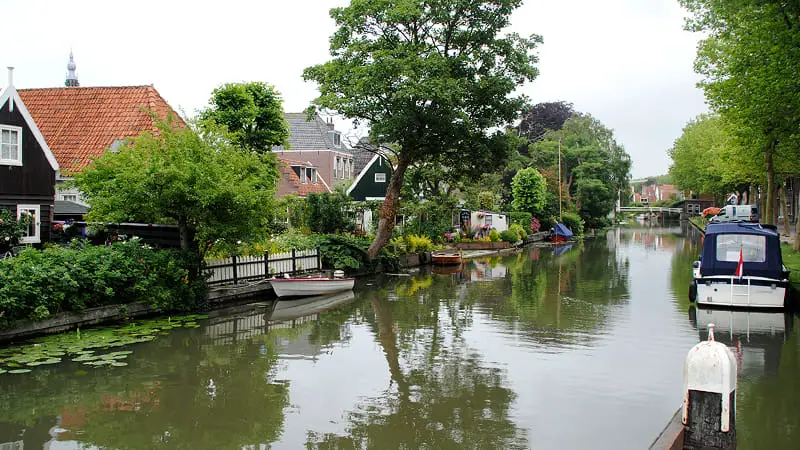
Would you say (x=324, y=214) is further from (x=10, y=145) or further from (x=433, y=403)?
(x=433, y=403)

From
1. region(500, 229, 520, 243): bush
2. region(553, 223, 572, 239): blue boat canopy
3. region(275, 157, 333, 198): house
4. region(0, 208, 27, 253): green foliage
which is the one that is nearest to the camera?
region(0, 208, 27, 253): green foliage

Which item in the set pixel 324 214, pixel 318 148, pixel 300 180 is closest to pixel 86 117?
pixel 324 214

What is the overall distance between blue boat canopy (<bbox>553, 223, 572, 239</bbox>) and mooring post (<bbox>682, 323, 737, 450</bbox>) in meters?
54.2

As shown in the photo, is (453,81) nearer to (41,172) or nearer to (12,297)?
(41,172)

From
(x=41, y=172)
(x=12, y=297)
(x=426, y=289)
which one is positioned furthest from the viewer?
(x=426, y=289)

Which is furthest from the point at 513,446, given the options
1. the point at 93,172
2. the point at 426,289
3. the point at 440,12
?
the point at 440,12

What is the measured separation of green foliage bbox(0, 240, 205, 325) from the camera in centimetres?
1382

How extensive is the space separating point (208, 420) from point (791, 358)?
36.9ft

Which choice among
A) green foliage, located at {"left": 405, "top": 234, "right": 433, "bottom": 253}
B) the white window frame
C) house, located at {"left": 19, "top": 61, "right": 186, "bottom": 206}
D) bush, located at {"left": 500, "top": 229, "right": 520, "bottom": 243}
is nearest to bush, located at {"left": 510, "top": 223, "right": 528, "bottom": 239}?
bush, located at {"left": 500, "top": 229, "right": 520, "bottom": 243}

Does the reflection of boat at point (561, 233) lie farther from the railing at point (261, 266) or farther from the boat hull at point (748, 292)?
the boat hull at point (748, 292)

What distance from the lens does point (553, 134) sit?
74.9m

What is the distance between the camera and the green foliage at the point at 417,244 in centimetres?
3572

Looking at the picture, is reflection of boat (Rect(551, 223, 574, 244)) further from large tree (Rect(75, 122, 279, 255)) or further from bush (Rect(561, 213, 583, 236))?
large tree (Rect(75, 122, 279, 255))

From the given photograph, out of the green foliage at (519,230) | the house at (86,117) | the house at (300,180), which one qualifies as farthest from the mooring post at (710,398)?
the green foliage at (519,230)
